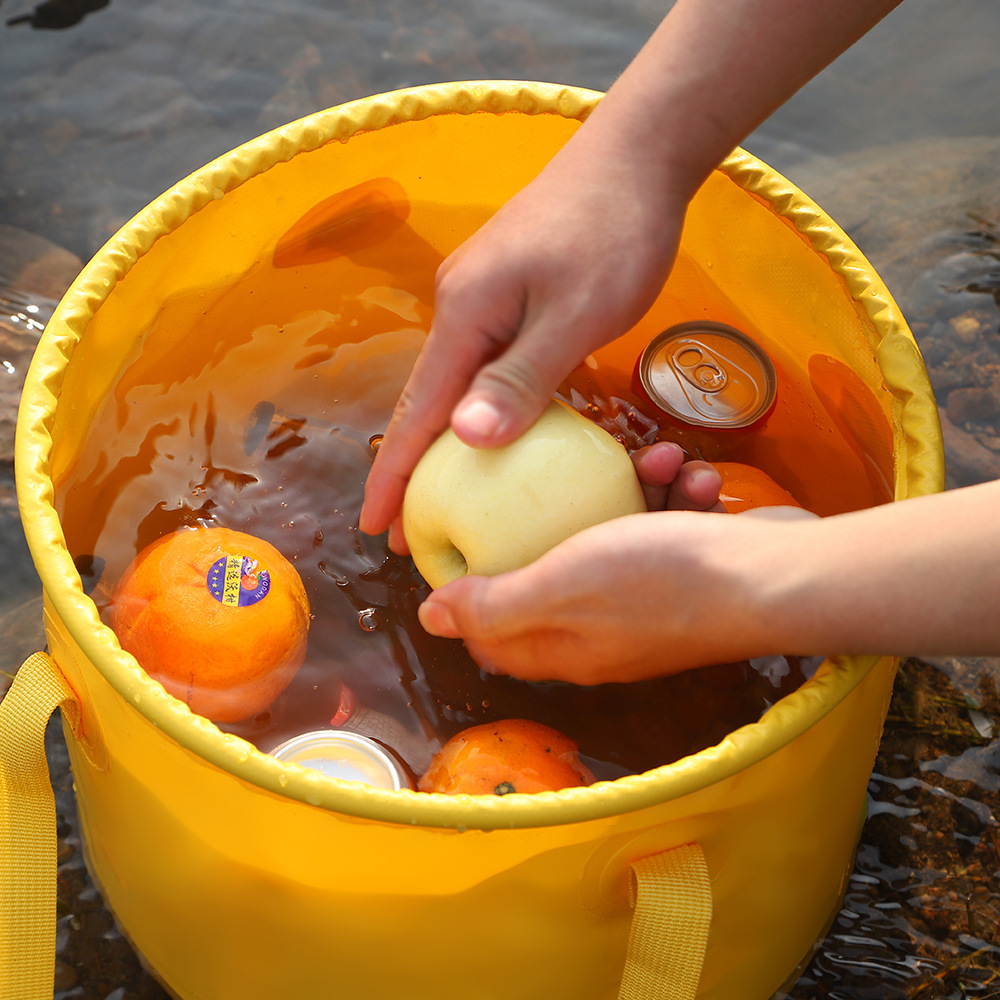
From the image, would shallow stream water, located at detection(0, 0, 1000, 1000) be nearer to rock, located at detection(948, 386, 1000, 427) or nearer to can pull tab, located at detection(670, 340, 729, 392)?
rock, located at detection(948, 386, 1000, 427)

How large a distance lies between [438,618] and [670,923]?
0.45m

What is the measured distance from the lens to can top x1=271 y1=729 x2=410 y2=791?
4.33ft

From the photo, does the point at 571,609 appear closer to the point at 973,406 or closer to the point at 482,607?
the point at 482,607

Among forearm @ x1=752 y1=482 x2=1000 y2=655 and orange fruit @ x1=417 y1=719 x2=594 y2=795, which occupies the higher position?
forearm @ x1=752 y1=482 x2=1000 y2=655

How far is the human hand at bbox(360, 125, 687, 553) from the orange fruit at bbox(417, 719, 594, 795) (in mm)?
404

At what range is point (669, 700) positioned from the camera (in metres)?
1.45

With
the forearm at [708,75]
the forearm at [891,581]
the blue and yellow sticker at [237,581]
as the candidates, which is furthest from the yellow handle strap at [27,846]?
the forearm at [708,75]

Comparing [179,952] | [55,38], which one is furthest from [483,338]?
[55,38]

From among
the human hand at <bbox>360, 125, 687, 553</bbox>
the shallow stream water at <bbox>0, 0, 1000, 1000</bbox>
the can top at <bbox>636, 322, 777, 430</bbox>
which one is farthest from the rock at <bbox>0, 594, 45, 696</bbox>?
the can top at <bbox>636, 322, 777, 430</bbox>

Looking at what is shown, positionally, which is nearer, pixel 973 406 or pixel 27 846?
pixel 27 846

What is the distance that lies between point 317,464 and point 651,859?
0.94 m

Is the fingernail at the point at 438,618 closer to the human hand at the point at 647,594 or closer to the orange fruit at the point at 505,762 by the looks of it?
the human hand at the point at 647,594

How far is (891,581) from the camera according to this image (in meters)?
0.98

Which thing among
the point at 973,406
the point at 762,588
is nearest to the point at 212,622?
the point at 762,588
